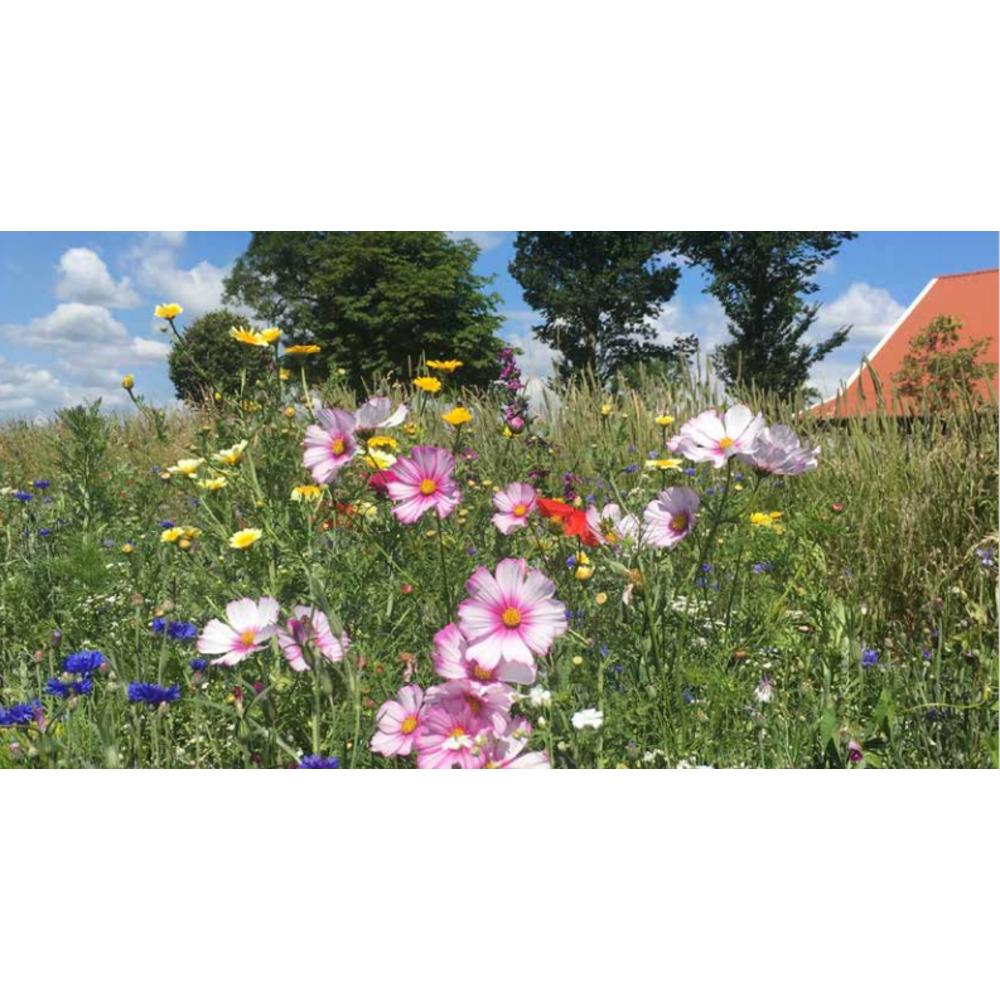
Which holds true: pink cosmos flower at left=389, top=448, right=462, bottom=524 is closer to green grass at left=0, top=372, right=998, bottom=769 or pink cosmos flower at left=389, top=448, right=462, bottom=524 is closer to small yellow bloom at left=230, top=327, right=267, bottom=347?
green grass at left=0, top=372, right=998, bottom=769

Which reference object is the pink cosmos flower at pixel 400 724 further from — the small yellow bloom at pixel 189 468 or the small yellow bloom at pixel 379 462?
the small yellow bloom at pixel 189 468

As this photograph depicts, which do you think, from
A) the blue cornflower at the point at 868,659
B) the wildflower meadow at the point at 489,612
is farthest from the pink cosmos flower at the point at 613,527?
the blue cornflower at the point at 868,659

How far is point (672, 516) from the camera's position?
138cm

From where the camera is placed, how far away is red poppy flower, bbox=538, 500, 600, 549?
158 centimetres

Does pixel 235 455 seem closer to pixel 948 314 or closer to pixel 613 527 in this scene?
pixel 613 527

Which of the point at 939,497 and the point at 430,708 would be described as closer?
the point at 430,708

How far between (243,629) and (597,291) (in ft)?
8.80

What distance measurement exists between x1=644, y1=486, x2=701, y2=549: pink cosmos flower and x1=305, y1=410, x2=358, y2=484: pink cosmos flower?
0.54 meters

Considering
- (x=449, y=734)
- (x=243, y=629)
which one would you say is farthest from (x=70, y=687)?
(x=449, y=734)
